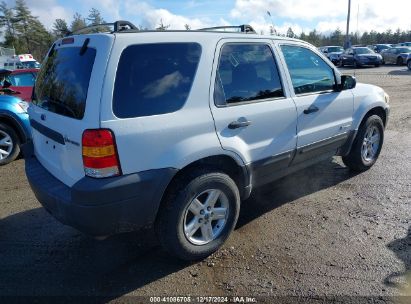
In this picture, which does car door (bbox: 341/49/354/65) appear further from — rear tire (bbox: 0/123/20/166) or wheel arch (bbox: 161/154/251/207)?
wheel arch (bbox: 161/154/251/207)

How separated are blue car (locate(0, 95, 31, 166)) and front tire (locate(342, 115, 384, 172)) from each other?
512cm

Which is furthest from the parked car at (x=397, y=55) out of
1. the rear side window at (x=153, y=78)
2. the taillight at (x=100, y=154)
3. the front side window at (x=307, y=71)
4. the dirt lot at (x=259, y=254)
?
the taillight at (x=100, y=154)

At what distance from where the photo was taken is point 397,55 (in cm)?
2902

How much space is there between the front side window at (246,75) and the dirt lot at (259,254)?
1.38m

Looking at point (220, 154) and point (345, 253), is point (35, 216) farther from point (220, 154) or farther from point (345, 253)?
point (345, 253)

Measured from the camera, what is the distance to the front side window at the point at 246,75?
10.6 ft

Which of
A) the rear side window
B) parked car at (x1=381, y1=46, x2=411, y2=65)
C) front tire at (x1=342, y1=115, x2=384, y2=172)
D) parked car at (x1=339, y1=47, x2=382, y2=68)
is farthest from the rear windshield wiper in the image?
parked car at (x1=381, y1=46, x2=411, y2=65)

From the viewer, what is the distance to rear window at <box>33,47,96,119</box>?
8.94ft

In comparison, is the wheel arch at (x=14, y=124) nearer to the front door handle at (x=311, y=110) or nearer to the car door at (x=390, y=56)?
the front door handle at (x=311, y=110)

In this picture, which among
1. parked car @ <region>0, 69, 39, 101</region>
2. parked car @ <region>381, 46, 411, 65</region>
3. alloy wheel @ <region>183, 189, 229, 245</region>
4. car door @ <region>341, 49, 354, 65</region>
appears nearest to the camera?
alloy wheel @ <region>183, 189, 229, 245</region>

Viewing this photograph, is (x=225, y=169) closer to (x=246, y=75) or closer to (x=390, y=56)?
(x=246, y=75)

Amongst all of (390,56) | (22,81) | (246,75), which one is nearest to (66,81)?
(246,75)

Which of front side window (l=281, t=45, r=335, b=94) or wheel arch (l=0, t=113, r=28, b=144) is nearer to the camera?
front side window (l=281, t=45, r=335, b=94)

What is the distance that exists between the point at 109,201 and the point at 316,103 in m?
2.56
